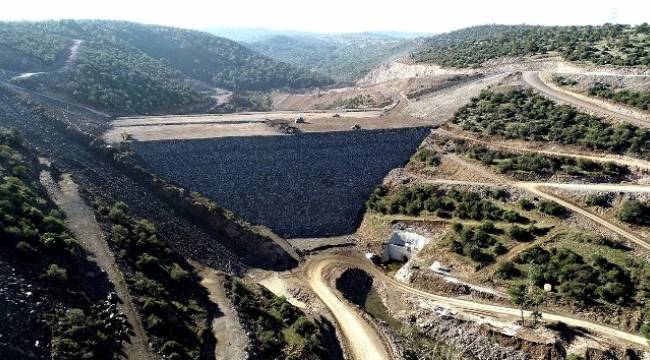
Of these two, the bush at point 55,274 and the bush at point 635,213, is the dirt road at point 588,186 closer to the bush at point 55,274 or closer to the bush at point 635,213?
the bush at point 635,213

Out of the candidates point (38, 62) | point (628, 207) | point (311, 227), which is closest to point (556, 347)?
point (628, 207)

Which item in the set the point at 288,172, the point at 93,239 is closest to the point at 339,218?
the point at 288,172

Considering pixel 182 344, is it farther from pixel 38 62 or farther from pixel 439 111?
pixel 38 62

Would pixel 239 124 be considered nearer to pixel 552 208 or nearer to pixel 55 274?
pixel 552 208

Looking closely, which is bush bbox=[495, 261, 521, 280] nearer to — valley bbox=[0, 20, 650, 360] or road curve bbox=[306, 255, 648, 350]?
valley bbox=[0, 20, 650, 360]

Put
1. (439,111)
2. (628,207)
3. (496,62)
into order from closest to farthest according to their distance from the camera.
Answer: (628,207) → (439,111) → (496,62)

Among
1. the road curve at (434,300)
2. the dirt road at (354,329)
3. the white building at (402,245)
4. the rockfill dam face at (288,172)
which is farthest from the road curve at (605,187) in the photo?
the dirt road at (354,329)
